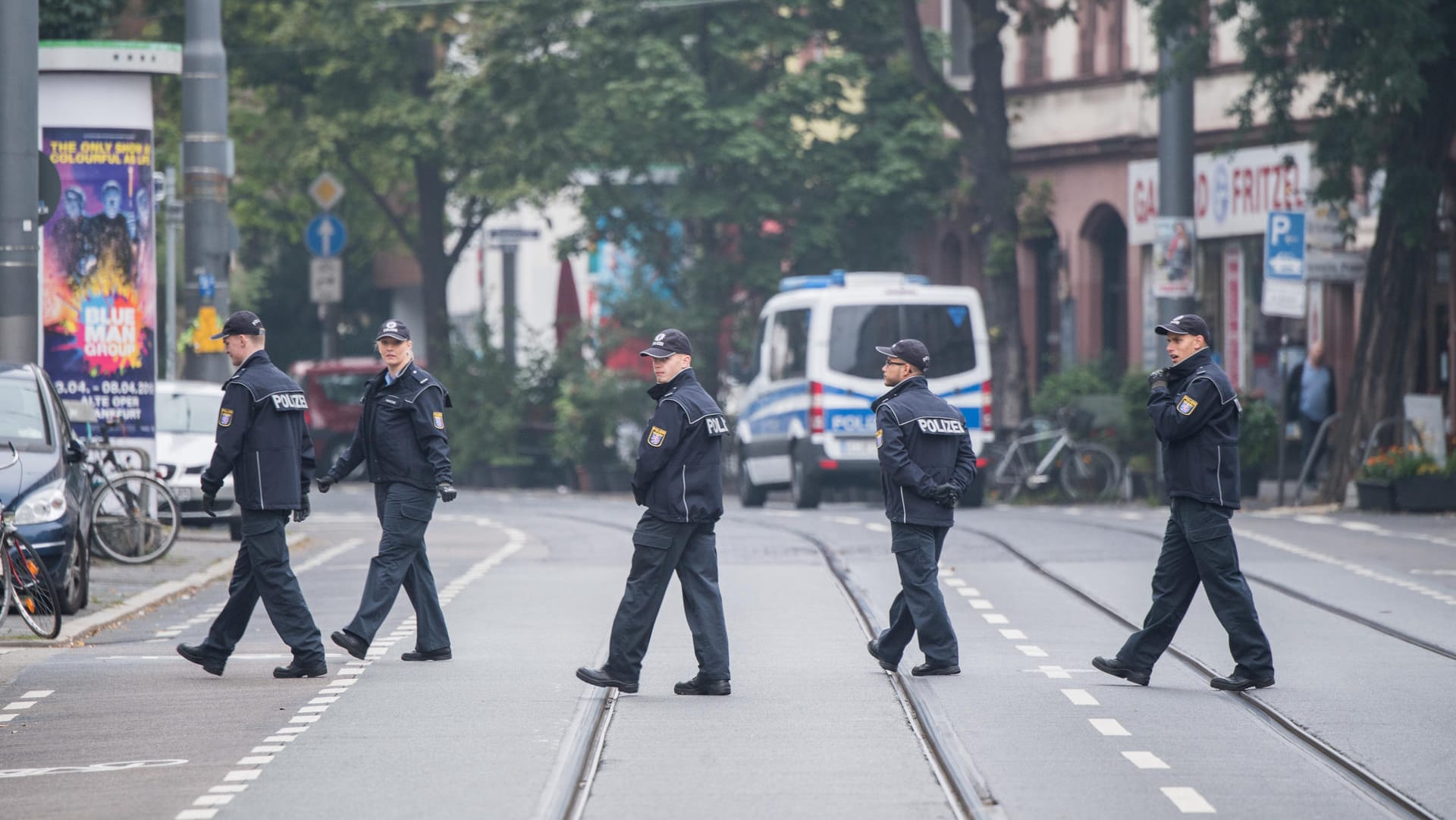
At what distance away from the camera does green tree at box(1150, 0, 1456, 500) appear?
79.7ft

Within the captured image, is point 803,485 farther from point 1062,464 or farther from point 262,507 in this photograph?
point 262,507

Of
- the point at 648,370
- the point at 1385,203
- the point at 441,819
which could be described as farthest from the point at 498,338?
the point at 441,819

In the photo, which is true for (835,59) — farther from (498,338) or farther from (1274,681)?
(1274,681)

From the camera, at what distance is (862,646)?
13.1 metres

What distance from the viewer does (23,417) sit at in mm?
15391

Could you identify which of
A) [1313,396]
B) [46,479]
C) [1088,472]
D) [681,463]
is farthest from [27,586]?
[1313,396]

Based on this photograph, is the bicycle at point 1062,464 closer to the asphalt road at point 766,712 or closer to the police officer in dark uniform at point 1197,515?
the asphalt road at point 766,712

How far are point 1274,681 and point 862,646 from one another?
258 centimetres

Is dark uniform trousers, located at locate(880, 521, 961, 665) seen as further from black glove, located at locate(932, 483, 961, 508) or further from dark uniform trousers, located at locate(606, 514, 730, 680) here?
dark uniform trousers, located at locate(606, 514, 730, 680)

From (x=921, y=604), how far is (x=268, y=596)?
304 centimetres

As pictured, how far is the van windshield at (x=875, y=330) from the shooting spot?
82.5 ft

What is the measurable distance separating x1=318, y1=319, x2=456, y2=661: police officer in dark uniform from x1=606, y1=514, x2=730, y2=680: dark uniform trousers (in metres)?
1.39

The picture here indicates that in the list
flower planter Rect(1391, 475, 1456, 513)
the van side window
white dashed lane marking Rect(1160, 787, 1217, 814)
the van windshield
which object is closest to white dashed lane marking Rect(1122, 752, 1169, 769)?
white dashed lane marking Rect(1160, 787, 1217, 814)

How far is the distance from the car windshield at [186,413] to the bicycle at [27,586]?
33.3 feet
